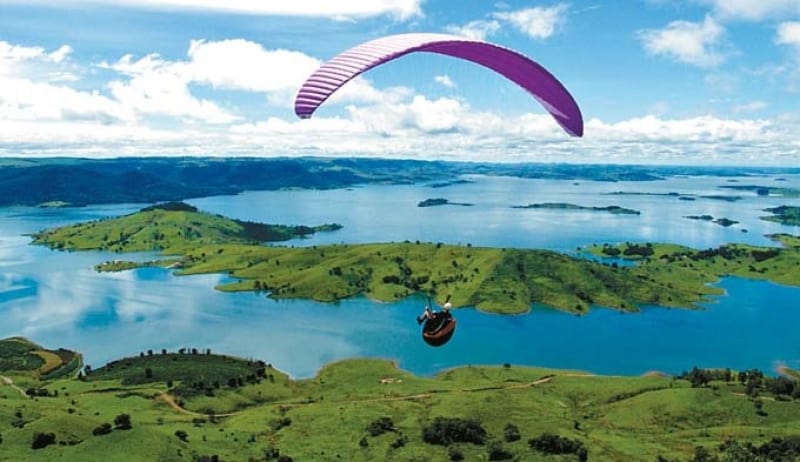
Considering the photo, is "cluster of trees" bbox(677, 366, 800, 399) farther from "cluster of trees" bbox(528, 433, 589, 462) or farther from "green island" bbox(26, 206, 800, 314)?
"green island" bbox(26, 206, 800, 314)

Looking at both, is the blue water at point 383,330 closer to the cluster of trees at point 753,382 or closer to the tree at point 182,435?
the cluster of trees at point 753,382

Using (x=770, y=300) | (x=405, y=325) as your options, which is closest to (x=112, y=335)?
(x=405, y=325)

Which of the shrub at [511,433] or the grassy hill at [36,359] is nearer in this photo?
the shrub at [511,433]

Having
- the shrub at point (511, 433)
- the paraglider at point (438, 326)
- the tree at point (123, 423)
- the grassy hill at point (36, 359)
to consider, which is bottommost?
the grassy hill at point (36, 359)

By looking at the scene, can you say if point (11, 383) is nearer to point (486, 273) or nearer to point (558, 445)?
point (558, 445)

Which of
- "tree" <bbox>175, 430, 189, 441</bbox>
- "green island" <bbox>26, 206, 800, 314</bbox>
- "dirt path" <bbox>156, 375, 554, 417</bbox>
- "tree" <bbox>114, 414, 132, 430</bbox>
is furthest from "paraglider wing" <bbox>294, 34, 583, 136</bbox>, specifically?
"green island" <bbox>26, 206, 800, 314</bbox>

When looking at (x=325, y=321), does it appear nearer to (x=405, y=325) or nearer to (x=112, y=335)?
(x=405, y=325)

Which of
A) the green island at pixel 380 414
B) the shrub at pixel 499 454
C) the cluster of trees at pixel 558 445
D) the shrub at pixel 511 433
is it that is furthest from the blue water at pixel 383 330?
the shrub at pixel 499 454
